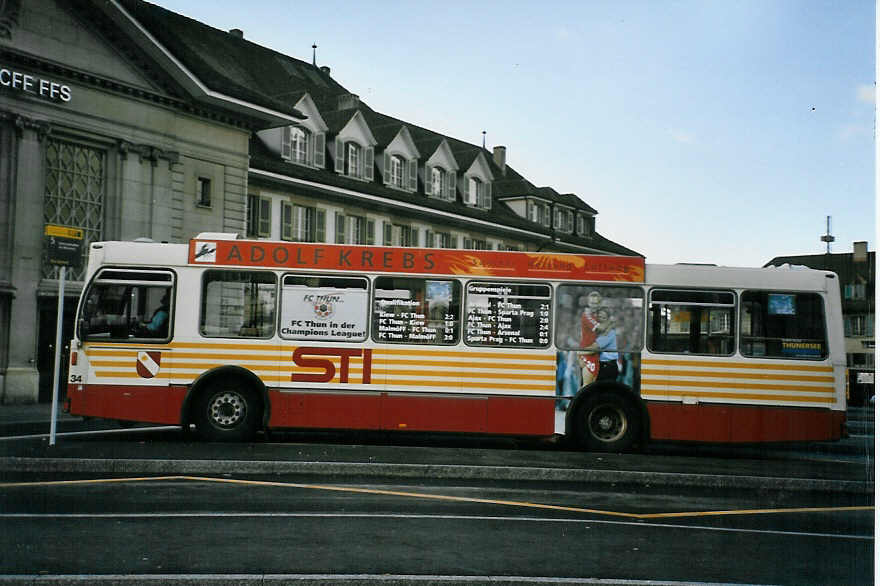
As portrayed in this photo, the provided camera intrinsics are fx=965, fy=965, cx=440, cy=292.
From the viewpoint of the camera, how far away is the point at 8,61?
2539 cm

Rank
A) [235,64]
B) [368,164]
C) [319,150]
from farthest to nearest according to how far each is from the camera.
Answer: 1. [368,164]
2. [319,150]
3. [235,64]

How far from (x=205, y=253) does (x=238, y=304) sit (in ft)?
3.08

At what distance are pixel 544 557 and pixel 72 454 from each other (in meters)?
7.27

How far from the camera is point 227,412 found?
14719mm

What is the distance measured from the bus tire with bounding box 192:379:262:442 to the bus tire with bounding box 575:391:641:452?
16.3 ft

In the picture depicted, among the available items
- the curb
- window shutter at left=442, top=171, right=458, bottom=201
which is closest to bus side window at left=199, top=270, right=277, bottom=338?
the curb

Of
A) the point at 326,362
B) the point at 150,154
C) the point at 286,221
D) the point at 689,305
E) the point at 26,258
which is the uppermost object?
the point at 150,154

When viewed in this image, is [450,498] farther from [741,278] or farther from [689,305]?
[741,278]

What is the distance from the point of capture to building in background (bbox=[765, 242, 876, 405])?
8508 millimetres

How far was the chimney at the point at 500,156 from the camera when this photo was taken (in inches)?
2399

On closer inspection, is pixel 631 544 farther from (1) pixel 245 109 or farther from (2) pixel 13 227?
(1) pixel 245 109

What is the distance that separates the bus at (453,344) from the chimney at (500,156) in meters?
46.5

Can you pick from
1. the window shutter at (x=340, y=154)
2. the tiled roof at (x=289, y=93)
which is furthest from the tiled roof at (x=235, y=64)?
the window shutter at (x=340, y=154)

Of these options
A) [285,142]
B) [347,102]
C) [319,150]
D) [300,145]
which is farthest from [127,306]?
[347,102]
